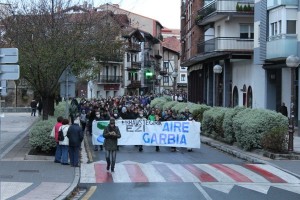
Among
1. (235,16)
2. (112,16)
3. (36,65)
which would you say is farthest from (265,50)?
(36,65)

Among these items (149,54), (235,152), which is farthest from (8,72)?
(149,54)

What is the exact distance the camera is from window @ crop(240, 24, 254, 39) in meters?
43.2

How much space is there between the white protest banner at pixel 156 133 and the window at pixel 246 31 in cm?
2037

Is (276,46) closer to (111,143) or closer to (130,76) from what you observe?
(111,143)

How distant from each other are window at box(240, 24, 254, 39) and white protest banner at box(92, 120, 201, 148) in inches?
802

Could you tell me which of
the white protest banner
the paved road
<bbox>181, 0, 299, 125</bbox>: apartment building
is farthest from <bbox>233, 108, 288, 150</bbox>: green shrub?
<bbox>181, 0, 299, 125</bbox>: apartment building

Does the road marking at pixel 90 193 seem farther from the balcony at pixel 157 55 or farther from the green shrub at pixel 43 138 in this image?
the balcony at pixel 157 55

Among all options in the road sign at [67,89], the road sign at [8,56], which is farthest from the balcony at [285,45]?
the road sign at [8,56]

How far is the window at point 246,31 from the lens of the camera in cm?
4322

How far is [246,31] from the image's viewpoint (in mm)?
43281

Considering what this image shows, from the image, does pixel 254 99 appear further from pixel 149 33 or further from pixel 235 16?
pixel 149 33

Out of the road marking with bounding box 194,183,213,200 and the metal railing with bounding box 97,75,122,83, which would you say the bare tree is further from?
the metal railing with bounding box 97,75,122,83

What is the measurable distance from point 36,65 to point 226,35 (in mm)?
24902

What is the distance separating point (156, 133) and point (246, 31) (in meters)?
21.3
